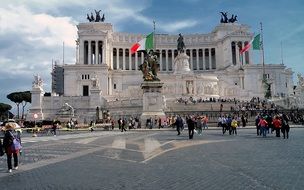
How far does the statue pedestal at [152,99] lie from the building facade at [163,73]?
1105cm

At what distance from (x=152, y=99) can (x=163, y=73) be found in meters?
62.5

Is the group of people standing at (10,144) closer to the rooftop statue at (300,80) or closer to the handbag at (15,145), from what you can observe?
the handbag at (15,145)

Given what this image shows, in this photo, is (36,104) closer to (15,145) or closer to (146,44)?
(146,44)

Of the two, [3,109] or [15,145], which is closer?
[15,145]

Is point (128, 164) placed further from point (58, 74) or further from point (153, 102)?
point (58, 74)

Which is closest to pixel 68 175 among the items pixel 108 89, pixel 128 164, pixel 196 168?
pixel 128 164

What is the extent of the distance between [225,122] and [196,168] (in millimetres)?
21910

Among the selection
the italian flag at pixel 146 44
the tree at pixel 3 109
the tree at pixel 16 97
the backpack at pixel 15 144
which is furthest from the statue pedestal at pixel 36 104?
the backpack at pixel 15 144

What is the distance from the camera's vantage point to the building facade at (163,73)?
69250 millimetres

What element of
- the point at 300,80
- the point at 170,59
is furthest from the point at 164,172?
the point at 170,59

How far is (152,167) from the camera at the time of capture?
1275cm

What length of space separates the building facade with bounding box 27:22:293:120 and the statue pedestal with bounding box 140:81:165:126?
11048 mm

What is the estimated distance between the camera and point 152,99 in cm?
4466

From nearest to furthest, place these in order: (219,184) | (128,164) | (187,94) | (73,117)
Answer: (219,184) → (128,164) → (73,117) → (187,94)
